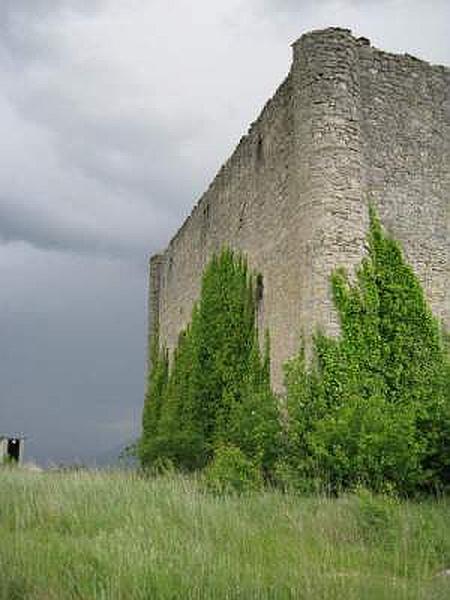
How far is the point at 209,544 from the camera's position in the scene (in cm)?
798

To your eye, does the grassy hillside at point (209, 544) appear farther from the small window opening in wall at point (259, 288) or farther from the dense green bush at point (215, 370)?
the small window opening in wall at point (259, 288)

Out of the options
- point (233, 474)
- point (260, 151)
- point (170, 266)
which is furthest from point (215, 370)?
point (170, 266)

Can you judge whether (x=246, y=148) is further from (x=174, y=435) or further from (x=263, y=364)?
(x=174, y=435)

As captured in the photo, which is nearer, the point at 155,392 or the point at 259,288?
the point at 259,288

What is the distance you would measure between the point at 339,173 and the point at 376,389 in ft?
13.7

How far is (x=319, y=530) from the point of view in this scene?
928 centimetres

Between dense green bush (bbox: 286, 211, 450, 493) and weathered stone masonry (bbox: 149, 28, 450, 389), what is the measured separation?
521mm

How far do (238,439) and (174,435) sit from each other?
485 cm

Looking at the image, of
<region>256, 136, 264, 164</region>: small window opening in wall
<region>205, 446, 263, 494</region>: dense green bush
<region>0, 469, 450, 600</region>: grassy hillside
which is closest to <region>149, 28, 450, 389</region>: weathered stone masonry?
<region>256, 136, 264, 164</region>: small window opening in wall

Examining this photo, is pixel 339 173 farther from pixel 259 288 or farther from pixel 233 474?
pixel 233 474

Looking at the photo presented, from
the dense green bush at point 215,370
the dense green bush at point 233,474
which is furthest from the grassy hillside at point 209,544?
the dense green bush at point 215,370

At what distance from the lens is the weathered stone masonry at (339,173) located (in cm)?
1448

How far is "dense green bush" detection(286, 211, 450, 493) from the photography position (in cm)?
1233

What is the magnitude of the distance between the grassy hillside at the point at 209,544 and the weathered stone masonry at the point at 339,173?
15.4 feet
